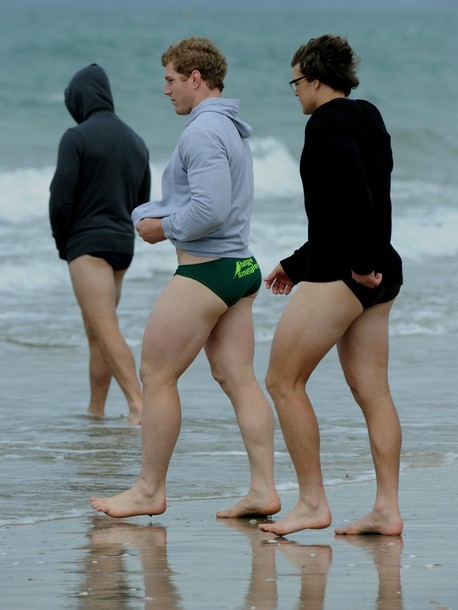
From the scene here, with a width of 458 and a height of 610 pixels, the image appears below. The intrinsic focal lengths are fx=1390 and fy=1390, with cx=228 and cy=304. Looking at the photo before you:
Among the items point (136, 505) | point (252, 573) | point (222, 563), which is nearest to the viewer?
point (252, 573)

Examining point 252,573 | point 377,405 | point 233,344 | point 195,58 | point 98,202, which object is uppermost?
point 195,58

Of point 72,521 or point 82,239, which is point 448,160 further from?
point 72,521

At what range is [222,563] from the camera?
4242mm

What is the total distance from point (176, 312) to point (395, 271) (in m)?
0.77

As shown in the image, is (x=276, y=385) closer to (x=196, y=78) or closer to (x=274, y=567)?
(x=274, y=567)

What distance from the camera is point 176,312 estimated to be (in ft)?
15.6

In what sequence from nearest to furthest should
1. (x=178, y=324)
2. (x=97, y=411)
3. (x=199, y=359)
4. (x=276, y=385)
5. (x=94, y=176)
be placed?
1. (x=276, y=385)
2. (x=178, y=324)
3. (x=94, y=176)
4. (x=97, y=411)
5. (x=199, y=359)

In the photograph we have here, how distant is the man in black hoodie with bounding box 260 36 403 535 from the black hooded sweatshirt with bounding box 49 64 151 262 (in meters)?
2.36

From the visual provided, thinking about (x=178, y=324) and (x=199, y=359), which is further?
(x=199, y=359)

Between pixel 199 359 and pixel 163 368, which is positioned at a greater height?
pixel 199 359

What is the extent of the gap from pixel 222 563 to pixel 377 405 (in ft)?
2.69

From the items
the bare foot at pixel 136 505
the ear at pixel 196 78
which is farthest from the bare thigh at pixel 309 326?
the ear at pixel 196 78

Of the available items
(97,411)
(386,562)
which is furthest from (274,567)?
(97,411)

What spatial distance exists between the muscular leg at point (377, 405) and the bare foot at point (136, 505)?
2.19 ft
